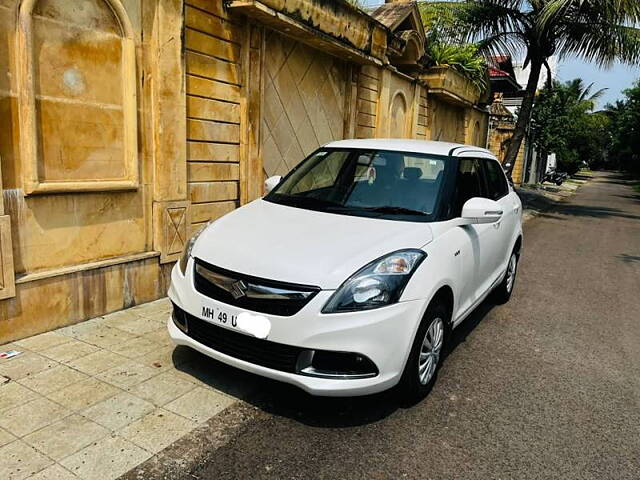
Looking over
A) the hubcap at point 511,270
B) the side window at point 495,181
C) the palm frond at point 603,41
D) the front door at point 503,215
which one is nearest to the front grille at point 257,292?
the front door at point 503,215

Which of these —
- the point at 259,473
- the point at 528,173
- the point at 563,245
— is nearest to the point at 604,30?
the point at 563,245

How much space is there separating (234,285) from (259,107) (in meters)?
4.28

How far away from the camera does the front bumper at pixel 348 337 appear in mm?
3002

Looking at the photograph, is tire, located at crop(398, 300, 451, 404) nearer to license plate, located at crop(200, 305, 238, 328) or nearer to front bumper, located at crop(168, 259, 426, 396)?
front bumper, located at crop(168, 259, 426, 396)

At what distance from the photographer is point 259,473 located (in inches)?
111

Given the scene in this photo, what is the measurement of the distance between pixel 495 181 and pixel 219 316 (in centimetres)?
359

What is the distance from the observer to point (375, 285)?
10.3ft

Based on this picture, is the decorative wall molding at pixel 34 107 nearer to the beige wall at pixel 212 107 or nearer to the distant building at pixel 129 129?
the distant building at pixel 129 129

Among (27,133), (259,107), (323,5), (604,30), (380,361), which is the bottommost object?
(380,361)

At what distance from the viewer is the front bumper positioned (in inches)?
118

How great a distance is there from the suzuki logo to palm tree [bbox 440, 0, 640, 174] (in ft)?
42.7

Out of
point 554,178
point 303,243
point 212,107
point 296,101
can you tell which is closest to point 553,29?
point 296,101

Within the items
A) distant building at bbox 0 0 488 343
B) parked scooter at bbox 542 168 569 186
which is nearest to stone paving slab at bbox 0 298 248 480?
distant building at bbox 0 0 488 343

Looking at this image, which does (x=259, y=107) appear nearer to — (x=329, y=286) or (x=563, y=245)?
(x=329, y=286)
